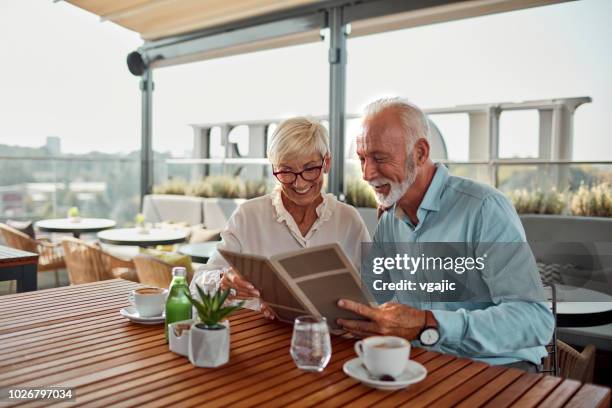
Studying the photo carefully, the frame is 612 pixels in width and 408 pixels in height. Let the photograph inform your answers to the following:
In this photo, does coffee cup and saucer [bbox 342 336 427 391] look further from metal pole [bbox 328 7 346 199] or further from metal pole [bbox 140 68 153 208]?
metal pole [bbox 140 68 153 208]

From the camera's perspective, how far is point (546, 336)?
1.66 m

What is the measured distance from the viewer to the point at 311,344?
4.40 ft

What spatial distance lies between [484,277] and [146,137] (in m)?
7.04

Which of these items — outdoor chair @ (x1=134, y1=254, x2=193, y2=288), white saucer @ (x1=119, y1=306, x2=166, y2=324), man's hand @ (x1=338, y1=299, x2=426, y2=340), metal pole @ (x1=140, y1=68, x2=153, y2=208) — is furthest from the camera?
metal pole @ (x1=140, y1=68, x2=153, y2=208)

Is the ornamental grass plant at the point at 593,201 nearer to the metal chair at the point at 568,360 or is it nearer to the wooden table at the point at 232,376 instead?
the metal chair at the point at 568,360

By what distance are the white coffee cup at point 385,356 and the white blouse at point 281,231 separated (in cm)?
107

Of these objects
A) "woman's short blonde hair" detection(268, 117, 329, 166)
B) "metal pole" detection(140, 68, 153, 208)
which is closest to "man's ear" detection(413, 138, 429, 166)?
"woman's short blonde hair" detection(268, 117, 329, 166)

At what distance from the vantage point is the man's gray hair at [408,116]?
6.40 ft

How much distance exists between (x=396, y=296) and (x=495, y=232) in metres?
0.51

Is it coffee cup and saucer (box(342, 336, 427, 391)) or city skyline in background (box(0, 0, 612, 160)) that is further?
city skyline in background (box(0, 0, 612, 160))

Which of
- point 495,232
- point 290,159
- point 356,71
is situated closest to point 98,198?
point 356,71

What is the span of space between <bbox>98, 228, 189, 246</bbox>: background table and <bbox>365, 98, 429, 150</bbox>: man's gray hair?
395cm

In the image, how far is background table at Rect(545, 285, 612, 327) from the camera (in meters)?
2.89

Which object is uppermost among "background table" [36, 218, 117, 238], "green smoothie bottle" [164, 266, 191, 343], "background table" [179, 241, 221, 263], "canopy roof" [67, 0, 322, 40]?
"canopy roof" [67, 0, 322, 40]
